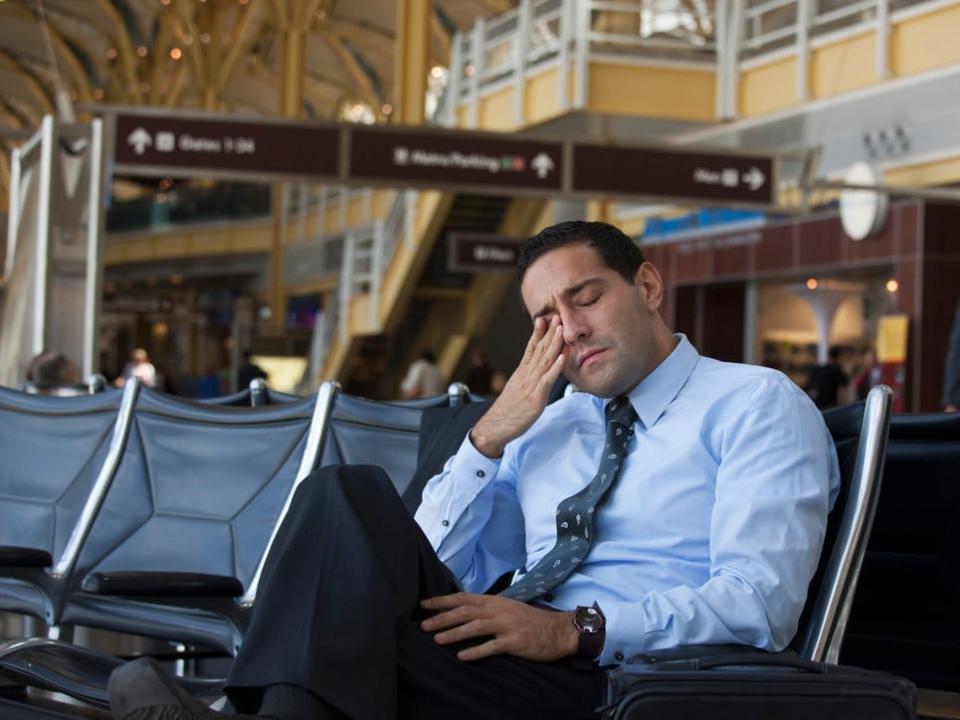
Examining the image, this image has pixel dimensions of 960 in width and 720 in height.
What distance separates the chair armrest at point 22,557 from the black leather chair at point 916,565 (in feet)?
8.13

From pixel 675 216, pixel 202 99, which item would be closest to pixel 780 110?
pixel 675 216

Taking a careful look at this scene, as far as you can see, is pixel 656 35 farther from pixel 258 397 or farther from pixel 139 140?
pixel 258 397

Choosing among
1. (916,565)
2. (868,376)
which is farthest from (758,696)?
(868,376)

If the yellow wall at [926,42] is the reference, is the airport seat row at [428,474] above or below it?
below

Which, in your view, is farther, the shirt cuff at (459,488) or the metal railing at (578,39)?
the metal railing at (578,39)

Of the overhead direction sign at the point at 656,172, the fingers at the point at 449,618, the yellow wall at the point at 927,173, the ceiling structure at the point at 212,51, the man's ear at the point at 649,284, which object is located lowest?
the fingers at the point at 449,618

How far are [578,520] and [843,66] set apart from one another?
52.2 ft

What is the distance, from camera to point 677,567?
9.51 feet

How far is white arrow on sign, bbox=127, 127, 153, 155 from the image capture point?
12.5 meters

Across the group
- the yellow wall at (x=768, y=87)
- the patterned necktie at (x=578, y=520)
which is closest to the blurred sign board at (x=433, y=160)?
the yellow wall at (x=768, y=87)

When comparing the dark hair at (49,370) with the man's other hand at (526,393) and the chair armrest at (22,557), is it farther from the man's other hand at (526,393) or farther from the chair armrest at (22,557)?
the man's other hand at (526,393)

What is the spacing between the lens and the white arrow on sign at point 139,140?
12523 millimetres

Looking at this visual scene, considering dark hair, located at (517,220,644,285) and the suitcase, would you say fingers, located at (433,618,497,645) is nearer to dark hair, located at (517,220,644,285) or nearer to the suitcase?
the suitcase

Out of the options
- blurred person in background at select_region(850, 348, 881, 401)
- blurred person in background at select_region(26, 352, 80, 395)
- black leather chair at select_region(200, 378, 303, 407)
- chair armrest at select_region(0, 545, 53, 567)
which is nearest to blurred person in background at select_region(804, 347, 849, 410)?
blurred person in background at select_region(850, 348, 881, 401)
